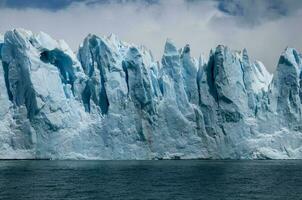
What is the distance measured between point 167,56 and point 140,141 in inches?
533

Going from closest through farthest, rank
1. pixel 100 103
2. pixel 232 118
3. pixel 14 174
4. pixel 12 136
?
pixel 14 174
pixel 12 136
pixel 100 103
pixel 232 118

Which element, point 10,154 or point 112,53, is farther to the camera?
point 112,53

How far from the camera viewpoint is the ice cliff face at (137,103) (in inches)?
2522

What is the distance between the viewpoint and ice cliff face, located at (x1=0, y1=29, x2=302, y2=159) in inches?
2522

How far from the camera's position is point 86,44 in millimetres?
70438

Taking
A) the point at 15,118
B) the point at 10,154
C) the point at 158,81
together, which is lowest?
the point at 10,154

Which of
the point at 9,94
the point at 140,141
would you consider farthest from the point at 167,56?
the point at 9,94

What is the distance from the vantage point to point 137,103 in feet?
227

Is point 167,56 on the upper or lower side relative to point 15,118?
upper

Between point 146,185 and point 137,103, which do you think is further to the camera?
point 137,103

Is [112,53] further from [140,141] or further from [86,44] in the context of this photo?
[140,141]

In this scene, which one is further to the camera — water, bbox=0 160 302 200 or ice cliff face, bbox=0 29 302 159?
ice cliff face, bbox=0 29 302 159

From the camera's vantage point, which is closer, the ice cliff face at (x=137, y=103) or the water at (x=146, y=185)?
the water at (x=146, y=185)

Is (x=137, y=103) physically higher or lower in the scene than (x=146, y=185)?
higher
